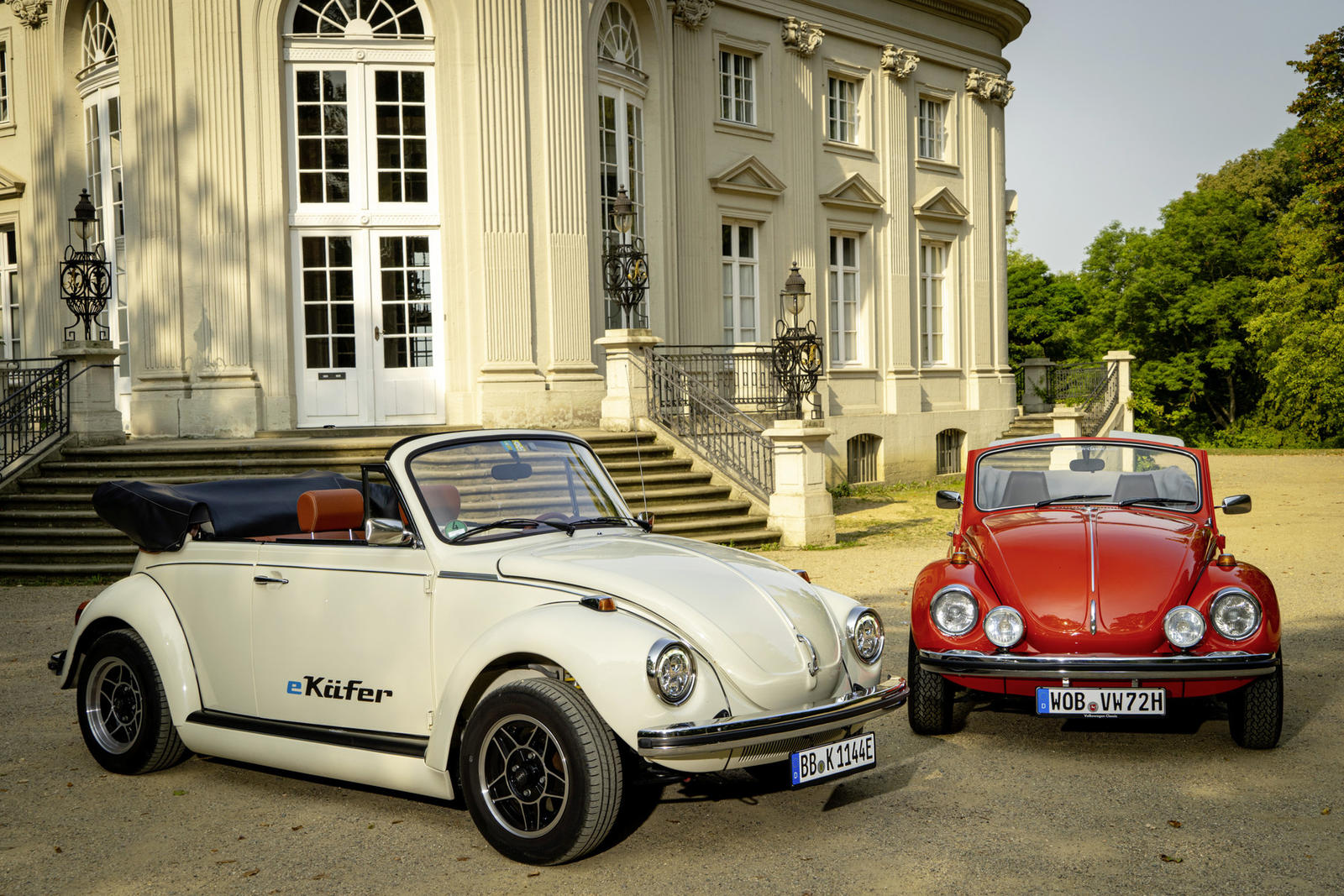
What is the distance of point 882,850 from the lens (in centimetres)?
477

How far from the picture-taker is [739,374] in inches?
845

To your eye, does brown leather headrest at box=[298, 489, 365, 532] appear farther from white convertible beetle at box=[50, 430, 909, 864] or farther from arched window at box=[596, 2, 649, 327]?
arched window at box=[596, 2, 649, 327]

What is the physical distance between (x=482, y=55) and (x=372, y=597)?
13995mm


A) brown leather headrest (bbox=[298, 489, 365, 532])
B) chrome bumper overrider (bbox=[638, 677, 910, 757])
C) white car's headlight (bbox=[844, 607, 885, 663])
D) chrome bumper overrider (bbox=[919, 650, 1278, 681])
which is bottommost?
Result: chrome bumper overrider (bbox=[919, 650, 1278, 681])

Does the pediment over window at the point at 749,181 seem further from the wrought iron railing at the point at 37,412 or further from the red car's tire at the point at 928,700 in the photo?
the red car's tire at the point at 928,700

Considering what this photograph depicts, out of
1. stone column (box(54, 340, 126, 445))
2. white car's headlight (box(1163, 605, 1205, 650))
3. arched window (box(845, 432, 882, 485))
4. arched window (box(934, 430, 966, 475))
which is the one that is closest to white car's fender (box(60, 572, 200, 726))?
white car's headlight (box(1163, 605, 1205, 650))

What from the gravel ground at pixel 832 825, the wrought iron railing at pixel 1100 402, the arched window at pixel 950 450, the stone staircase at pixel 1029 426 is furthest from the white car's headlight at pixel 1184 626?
the stone staircase at pixel 1029 426

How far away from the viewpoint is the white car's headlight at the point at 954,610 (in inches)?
243

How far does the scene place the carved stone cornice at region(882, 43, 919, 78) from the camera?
25.3 m

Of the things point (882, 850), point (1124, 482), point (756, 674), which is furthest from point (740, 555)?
point (1124, 482)

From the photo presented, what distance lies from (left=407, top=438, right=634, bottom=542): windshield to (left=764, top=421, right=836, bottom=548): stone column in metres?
9.24

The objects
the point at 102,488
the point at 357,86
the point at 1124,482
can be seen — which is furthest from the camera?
the point at 357,86

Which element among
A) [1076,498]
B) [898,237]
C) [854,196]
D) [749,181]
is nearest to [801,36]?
[749,181]

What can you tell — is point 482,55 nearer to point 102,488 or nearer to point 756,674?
point 102,488
